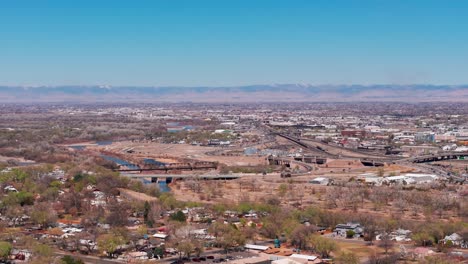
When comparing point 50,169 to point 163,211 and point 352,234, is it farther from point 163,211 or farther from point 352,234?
point 352,234

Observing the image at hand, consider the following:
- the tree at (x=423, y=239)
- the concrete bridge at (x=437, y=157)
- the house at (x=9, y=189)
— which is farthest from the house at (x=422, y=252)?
the concrete bridge at (x=437, y=157)

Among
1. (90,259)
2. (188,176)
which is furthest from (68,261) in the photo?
(188,176)

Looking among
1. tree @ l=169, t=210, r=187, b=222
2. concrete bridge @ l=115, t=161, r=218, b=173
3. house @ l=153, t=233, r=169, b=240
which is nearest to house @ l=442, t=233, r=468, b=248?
house @ l=153, t=233, r=169, b=240

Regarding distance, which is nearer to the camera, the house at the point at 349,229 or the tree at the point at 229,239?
the tree at the point at 229,239

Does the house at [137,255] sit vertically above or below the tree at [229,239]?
below

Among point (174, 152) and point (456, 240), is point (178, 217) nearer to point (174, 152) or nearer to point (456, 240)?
point (456, 240)

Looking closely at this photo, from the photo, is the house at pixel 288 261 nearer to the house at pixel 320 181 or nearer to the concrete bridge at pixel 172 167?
the house at pixel 320 181

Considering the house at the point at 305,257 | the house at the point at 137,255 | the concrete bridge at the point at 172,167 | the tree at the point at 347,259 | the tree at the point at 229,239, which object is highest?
the tree at the point at 347,259

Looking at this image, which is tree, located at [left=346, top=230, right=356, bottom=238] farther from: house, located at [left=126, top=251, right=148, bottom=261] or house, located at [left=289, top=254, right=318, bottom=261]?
house, located at [left=126, top=251, right=148, bottom=261]
